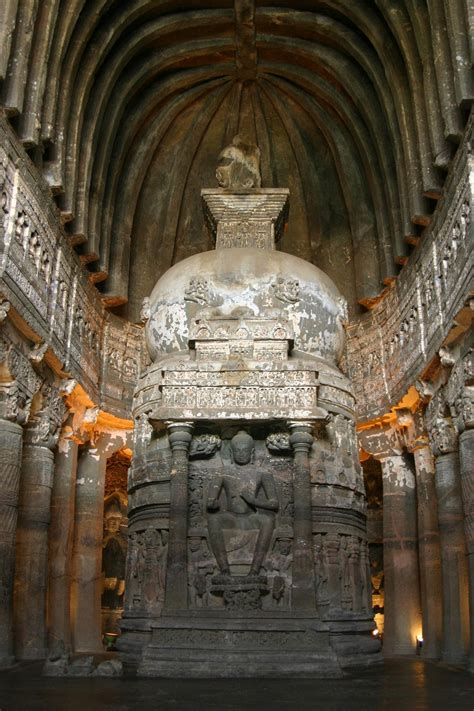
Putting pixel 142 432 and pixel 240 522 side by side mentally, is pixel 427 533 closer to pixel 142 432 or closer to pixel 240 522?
pixel 240 522

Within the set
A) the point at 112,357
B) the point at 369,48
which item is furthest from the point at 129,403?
the point at 369,48

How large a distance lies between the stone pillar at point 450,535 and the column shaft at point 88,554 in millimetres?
6411

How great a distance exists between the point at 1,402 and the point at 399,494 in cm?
847

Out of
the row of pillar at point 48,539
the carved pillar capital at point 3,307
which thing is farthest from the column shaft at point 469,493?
the carved pillar capital at point 3,307

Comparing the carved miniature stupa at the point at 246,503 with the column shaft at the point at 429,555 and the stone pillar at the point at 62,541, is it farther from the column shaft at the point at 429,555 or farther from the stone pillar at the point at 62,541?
the column shaft at the point at 429,555

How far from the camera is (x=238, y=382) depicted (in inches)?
368

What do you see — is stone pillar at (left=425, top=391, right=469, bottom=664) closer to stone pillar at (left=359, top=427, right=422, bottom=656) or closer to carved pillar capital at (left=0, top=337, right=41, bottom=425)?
stone pillar at (left=359, top=427, right=422, bottom=656)

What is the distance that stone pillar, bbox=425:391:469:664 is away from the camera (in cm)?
1153

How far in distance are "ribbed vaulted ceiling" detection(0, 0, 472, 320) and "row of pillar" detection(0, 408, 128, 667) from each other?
3.97 metres

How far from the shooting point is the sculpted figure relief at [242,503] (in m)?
9.06

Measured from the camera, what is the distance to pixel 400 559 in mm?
14492

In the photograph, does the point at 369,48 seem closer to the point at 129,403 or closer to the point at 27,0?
the point at 27,0

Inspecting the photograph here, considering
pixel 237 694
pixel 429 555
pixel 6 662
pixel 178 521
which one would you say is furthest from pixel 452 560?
pixel 6 662

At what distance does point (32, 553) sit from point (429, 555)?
7122mm
